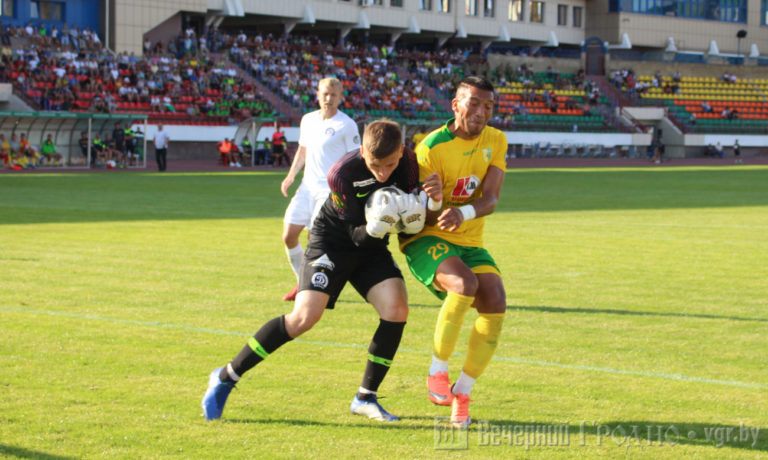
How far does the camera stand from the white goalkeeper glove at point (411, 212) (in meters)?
5.36

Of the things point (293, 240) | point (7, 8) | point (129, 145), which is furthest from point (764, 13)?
point (293, 240)

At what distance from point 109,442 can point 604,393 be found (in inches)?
119

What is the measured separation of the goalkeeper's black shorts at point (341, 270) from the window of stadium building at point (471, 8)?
229 ft

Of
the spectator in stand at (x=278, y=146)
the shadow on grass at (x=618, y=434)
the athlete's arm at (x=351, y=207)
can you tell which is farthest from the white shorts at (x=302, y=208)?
the spectator in stand at (x=278, y=146)

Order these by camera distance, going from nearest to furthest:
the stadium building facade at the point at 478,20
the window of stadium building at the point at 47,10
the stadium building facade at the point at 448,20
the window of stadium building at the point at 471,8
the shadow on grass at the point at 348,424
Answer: the shadow on grass at the point at 348,424, the window of stadium building at the point at 47,10, the stadium building facade at the point at 448,20, the stadium building facade at the point at 478,20, the window of stadium building at the point at 471,8

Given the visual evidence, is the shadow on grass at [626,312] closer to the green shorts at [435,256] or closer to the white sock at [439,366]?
the green shorts at [435,256]

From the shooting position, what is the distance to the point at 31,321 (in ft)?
26.9

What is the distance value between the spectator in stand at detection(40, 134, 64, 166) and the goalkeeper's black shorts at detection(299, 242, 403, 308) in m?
33.7

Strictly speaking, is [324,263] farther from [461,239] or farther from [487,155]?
[487,155]

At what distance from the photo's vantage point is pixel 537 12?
7850 centimetres

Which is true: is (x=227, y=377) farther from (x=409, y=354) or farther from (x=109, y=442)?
(x=409, y=354)

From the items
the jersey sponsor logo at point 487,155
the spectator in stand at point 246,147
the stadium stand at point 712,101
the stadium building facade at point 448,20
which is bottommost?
the spectator in stand at point 246,147

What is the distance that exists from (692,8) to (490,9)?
22.4 m

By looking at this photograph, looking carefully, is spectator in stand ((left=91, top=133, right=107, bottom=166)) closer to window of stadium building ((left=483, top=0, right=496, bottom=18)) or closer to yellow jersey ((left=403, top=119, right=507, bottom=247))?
yellow jersey ((left=403, top=119, right=507, bottom=247))
